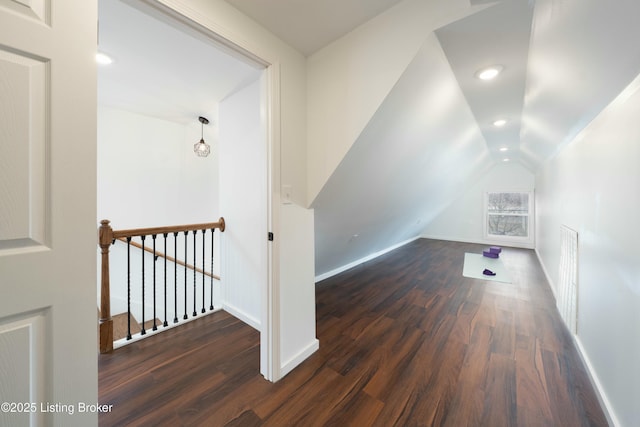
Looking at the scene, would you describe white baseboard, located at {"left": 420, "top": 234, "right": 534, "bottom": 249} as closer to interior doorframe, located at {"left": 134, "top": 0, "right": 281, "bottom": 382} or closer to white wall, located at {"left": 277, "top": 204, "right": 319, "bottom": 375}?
white wall, located at {"left": 277, "top": 204, "right": 319, "bottom": 375}

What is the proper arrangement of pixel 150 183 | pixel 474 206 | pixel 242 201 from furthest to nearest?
1. pixel 474 206
2. pixel 150 183
3. pixel 242 201

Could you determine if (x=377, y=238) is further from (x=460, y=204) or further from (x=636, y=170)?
(x=460, y=204)

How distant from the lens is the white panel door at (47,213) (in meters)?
0.68

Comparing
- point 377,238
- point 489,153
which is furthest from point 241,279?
point 489,153

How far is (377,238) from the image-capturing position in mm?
4203

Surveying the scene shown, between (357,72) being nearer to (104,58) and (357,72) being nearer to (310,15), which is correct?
(310,15)

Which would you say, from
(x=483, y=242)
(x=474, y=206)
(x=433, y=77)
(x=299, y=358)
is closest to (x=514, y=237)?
(x=483, y=242)

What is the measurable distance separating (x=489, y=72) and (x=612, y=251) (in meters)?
1.45

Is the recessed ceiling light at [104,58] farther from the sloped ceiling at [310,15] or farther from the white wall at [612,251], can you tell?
the white wall at [612,251]

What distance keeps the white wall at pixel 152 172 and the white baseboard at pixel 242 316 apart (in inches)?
50.2

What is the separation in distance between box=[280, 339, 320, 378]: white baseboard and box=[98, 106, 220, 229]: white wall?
2199mm

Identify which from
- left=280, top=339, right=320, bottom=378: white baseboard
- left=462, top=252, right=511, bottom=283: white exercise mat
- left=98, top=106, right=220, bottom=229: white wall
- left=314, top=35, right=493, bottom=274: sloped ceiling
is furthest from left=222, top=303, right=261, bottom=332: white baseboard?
left=462, top=252, right=511, bottom=283: white exercise mat

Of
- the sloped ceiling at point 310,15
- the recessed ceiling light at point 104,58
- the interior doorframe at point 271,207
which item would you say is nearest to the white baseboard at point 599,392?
the interior doorframe at point 271,207

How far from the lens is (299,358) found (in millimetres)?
1748
